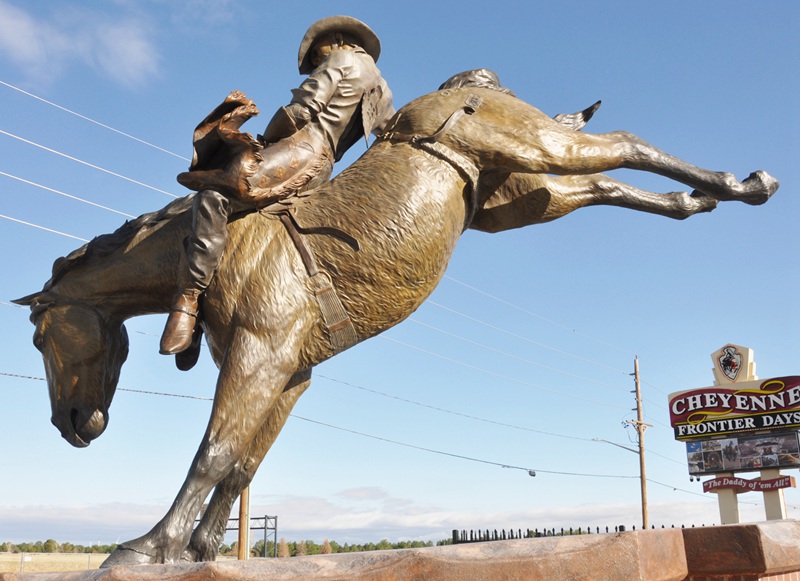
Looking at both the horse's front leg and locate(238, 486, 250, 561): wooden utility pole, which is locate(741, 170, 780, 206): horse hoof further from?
locate(238, 486, 250, 561): wooden utility pole

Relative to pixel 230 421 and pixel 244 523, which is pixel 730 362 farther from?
pixel 230 421

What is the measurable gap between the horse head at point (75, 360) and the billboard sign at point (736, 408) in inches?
905

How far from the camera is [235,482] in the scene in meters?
3.30

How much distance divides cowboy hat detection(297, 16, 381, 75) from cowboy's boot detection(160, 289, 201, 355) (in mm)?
1448

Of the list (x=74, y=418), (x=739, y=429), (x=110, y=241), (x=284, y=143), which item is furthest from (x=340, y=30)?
(x=739, y=429)

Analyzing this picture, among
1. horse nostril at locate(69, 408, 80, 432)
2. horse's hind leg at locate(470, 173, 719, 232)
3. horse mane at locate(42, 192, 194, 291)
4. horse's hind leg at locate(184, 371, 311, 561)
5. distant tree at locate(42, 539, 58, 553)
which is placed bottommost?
distant tree at locate(42, 539, 58, 553)

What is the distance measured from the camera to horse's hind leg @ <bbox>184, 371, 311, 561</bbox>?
125 inches

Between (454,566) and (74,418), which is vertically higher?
(74,418)

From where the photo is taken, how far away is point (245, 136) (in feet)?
9.96

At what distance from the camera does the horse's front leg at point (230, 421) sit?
8.78 feet

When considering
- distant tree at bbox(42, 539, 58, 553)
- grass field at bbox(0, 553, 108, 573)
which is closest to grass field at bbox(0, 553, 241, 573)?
grass field at bbox(0, 553, 108, 573)

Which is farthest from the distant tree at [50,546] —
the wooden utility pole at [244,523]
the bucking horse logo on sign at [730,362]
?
the bucking horse logo on sign at [730,362]

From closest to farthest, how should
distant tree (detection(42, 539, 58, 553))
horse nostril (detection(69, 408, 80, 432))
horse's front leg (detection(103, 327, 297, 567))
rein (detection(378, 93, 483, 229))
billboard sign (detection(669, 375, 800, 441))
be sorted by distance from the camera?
horse's front leg (detection(103, 327, 297, 567))
horse nostril (detection(69, 408, 80, 432))
rein (detection(378, 93, 483, 229))
billboard sign (detection(669, 375, 800, 441))
distant tree (detection(42, 539, 58, 553))

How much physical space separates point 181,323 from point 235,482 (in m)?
0.79
